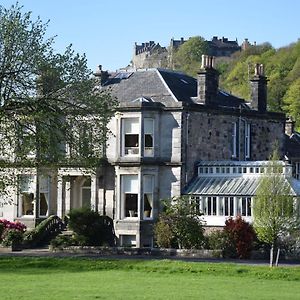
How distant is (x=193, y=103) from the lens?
5006 centimetres

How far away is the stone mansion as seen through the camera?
48225 mm

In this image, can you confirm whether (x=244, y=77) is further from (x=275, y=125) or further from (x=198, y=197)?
(x=198, y=197)

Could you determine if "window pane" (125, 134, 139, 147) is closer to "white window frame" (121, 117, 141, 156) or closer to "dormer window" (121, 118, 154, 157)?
"dormer window" (121, 118, 154, 157)

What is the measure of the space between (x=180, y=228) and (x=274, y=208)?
29.5 feet

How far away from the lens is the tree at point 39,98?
4209 centimetres

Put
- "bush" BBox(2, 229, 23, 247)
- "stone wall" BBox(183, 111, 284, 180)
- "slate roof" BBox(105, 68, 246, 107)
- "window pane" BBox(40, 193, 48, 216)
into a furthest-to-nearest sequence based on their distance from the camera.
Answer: "window pane" BBox(40, 193, 48, 216), "slate roof" BBox(105, 68, 246, 107), "stone wall" BBox(183, 111, 284, 180), "bush" BBox(2, 229, 23, 247)

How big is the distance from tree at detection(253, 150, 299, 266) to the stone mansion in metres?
7.88

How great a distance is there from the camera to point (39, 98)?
4228 cm

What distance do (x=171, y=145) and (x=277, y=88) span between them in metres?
92.8

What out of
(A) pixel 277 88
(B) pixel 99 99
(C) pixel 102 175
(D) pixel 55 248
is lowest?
(D) pixel 55 248

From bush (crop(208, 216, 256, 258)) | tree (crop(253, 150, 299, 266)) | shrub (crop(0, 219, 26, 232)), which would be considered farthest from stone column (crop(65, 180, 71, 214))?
tree (crop(253, 150, 299, 266))

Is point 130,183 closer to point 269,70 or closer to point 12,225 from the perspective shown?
point 12,225

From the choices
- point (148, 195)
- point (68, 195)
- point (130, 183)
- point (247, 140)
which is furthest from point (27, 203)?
point (247, 140)

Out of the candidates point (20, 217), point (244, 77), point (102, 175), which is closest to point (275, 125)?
point (102, 175)
